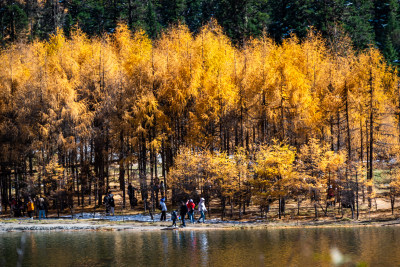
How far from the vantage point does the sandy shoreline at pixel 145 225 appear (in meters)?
29.1

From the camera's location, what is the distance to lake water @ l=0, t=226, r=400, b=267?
1866 centimetres

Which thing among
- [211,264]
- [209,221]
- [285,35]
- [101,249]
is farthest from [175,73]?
[285,35]

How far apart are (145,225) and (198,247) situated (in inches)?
→ 353

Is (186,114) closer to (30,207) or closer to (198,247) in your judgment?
(30,207)

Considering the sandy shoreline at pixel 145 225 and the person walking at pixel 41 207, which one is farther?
the person walking at pixel 41 207

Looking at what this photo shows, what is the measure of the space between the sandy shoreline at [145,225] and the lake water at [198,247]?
48.3 inches

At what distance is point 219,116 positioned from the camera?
38000mm

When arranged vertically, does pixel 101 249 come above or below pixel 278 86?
below

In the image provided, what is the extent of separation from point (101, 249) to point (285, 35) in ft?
168

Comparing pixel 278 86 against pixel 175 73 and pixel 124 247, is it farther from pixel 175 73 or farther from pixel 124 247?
pixel 124 247

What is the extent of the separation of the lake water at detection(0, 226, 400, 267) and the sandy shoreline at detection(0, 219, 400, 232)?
1227 mm

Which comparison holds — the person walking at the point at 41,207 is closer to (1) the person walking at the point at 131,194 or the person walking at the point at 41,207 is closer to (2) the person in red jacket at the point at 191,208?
(1) the person walking at the point at 131,194

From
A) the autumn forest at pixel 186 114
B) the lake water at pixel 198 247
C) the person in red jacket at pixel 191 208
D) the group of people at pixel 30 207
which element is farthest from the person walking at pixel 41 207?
the person in red jacket at pixel 191 208

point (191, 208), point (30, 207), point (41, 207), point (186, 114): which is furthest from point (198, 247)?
point (186, 114)
